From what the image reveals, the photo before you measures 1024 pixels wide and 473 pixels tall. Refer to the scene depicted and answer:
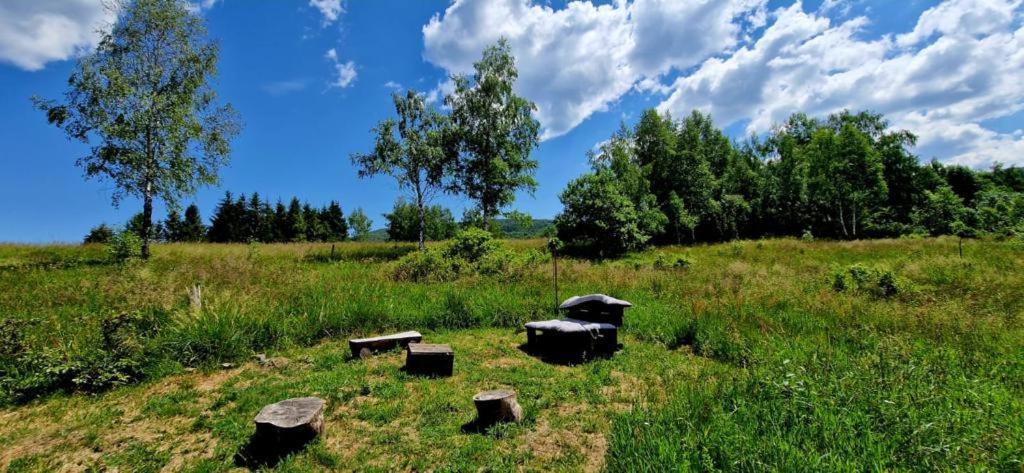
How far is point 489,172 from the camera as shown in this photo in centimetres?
2534

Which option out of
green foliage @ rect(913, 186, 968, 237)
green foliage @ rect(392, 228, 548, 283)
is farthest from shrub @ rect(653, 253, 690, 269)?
green foliage @ rect(913, 186, 968, 237)

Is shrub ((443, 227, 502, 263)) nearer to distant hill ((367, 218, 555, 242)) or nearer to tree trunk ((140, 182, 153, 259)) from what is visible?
distant hill ((367, 218, 555, 242))

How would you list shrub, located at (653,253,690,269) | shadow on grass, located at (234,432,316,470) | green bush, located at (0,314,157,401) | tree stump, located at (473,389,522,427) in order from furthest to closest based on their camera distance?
1. shrub, located at (653,253,690,269)
2. green bush, located at (0,314,157,401)
3. tree stump, located at (473,389,522,427)
4. shadow on grass, located at (234,432,316,470)

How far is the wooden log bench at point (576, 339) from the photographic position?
702 centimetres

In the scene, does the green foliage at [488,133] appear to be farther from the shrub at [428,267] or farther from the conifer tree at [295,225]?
the conifer tree at [295,225]

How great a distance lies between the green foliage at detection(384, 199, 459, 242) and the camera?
73500 mm

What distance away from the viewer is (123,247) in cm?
1667

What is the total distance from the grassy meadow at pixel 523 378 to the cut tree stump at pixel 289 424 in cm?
18

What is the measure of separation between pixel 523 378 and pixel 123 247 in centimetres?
1955

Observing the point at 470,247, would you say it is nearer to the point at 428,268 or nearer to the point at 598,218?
the point at 428,268

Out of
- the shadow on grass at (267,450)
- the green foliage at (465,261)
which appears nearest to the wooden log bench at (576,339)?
the shadow on grass at (267,450)

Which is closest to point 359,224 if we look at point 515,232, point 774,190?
point 515,232

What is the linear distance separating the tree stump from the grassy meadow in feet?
0.76

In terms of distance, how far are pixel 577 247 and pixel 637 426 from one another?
853 inches
